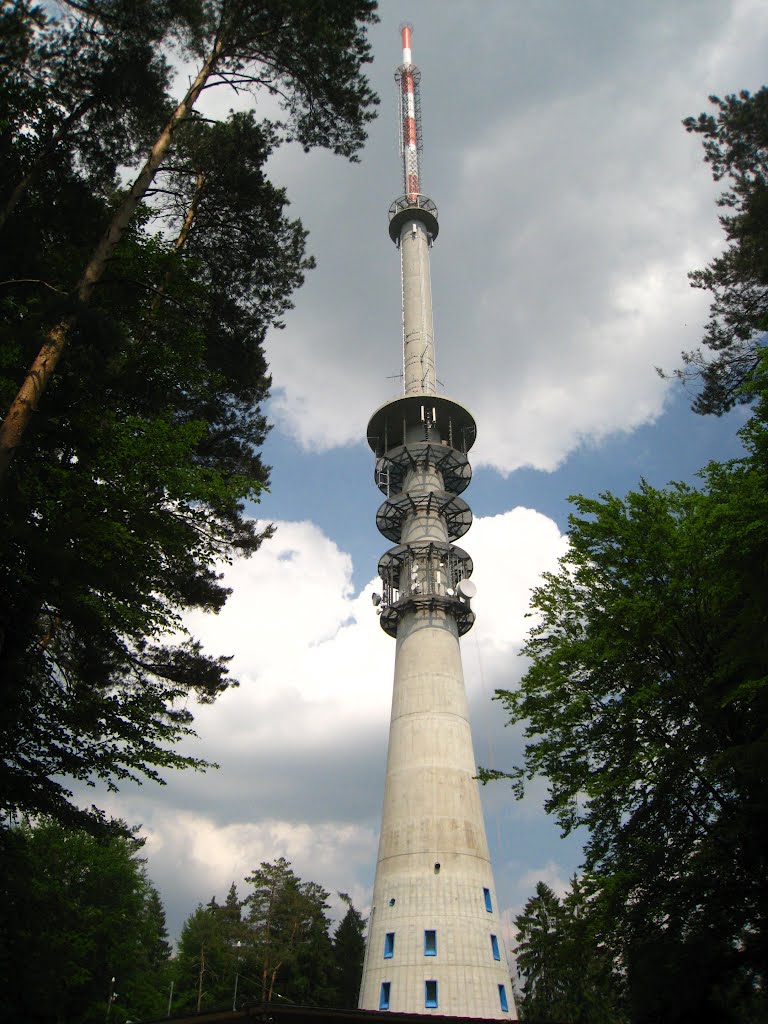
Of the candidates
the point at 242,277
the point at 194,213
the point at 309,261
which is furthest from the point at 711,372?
the point at 194,213

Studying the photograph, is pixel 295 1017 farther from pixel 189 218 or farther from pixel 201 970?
pixel 201 970

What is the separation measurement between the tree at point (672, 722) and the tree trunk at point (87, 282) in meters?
11.6

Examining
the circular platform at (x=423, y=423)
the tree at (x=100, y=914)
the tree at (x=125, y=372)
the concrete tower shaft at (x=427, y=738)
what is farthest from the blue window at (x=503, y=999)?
the circular platform at (x=423, y=423)

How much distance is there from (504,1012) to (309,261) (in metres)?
27.9

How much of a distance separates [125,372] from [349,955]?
63173 millimetres

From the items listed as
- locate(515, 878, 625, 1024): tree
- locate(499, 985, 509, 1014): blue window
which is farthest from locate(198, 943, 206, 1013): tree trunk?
locate(499, 985, 509, 1014): blue window

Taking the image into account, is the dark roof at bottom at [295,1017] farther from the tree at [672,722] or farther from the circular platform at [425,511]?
the circular platform at [425,511]

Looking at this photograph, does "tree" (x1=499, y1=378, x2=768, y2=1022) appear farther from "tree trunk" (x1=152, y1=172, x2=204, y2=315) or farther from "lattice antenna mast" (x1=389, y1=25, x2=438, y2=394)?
"lattice antenna mast" (x1=389, y1=25, x2=438, y2=394)

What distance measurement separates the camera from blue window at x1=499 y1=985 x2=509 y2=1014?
92.2ft

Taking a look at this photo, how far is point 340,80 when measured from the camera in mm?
16453

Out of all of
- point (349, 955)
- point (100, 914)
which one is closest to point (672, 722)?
point (100, 914)

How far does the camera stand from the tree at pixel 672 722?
13.3 meters

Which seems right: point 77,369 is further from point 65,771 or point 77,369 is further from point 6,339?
point 65,771

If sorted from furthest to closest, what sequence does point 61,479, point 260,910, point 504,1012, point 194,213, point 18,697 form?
point 260,910 < point 504,1012 < point 194,213 < point 18,697 < point 61,479
